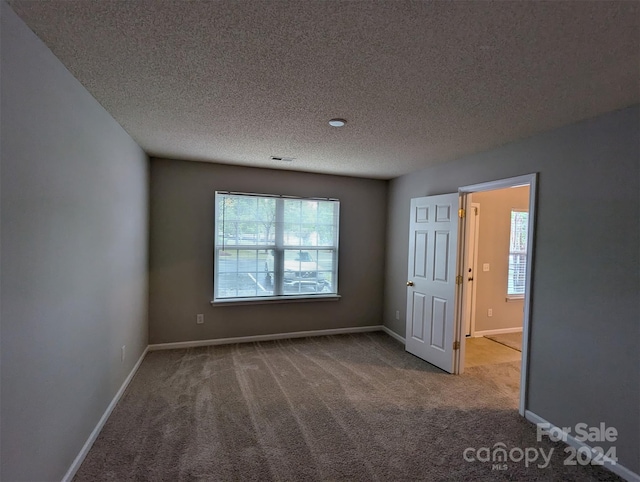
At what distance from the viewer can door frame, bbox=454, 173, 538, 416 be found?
2586mm

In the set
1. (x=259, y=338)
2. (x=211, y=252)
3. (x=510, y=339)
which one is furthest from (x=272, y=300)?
(x=510, y=339)

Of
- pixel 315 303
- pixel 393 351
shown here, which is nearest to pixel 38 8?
pixel 315 303

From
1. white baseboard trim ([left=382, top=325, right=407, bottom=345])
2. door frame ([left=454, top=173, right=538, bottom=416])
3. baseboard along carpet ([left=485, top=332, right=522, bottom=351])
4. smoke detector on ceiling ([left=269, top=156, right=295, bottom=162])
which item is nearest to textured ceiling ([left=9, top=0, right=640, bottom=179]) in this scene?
door frame ([left=454, top=173, right=538, bottom=416])

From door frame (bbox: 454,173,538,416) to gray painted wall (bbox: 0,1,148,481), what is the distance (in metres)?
3.26

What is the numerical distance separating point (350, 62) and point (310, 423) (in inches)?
98.4

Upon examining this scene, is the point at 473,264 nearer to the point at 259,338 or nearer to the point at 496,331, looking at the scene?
the point at 496,331

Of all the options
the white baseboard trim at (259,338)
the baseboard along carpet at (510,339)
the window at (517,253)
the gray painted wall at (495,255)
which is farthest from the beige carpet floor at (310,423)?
the window at (517,253)

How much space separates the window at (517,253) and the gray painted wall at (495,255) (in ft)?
0.29

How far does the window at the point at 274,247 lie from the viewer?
4109 millimetres

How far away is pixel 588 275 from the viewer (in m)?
2.19

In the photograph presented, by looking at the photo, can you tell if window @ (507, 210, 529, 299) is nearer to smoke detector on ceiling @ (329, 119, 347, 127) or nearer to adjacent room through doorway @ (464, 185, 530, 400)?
adjacent room through doorway @ (464, 185, 530, 400)

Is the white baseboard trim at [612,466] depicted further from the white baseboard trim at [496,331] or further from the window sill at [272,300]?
the window sill at [272,300]

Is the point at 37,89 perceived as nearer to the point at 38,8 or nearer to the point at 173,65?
the point at 38,8

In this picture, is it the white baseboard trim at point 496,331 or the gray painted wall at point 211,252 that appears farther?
the white baseboard trim at point 496,331
